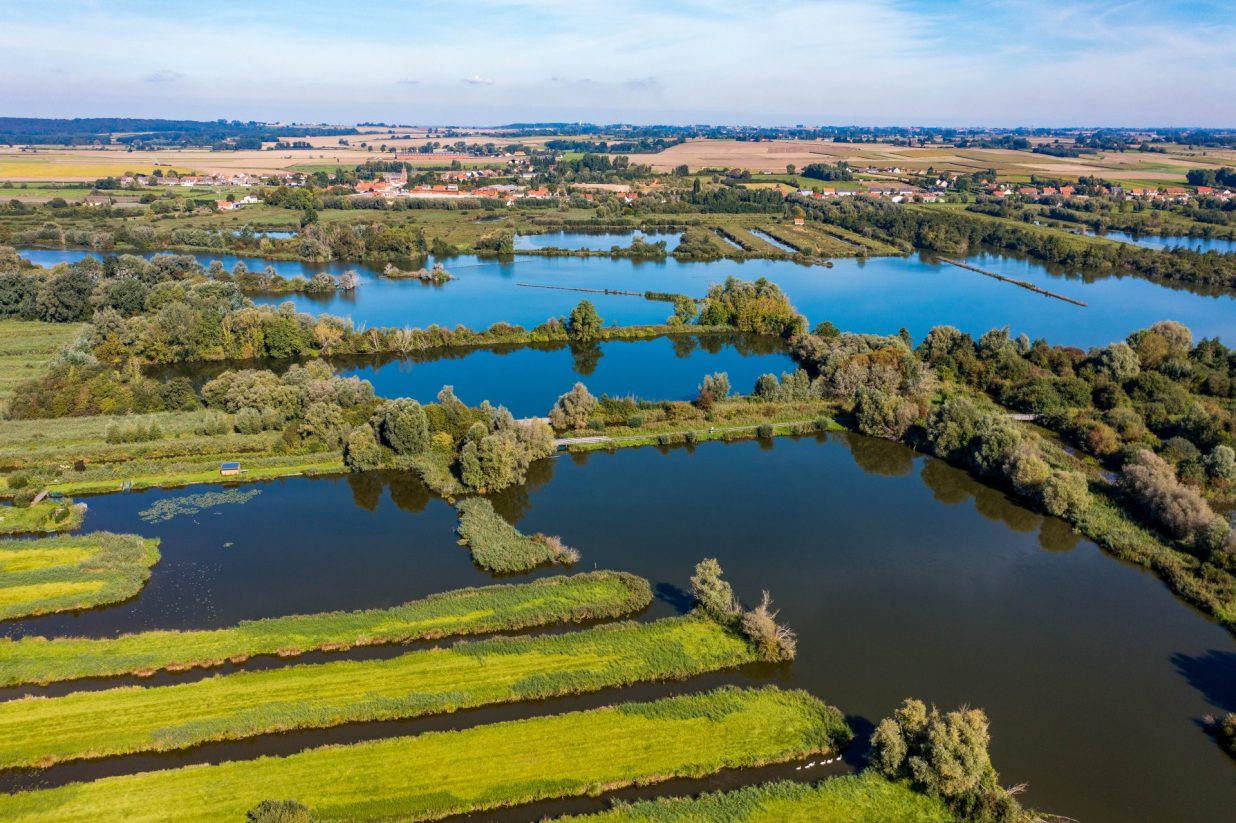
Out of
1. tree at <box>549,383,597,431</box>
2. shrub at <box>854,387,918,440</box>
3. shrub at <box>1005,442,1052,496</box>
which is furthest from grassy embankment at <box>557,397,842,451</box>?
shrub at <box>1005,442,1052,496</box>

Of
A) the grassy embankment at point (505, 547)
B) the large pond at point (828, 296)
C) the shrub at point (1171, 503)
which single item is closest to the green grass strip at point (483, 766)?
the grassy embankment at point (505, 547)

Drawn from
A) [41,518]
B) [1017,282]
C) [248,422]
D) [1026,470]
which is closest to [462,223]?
[248,422]

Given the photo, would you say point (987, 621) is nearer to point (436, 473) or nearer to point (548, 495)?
point (548, 495)

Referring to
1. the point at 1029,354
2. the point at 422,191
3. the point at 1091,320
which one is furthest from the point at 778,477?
the point at 422,191

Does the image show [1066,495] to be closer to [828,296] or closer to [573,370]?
[573,370]

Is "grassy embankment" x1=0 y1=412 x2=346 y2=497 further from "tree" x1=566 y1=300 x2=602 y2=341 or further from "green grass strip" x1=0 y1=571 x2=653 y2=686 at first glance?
"tree" x1=566 y1=300 x2=602 y2=341

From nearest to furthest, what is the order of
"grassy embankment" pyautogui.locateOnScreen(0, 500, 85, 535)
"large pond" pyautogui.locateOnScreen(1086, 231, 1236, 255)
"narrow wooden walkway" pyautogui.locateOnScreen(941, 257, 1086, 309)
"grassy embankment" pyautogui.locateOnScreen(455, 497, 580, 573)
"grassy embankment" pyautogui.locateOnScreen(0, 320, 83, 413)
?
"grassy embankment" pyautogui.locateOnScreen(455, 497, 580, 573)
"grassy embankment" pyautogui.locateOnScreen(0, 500, 85, 535)
"grassy embankment" pyautogui.locateOnScreen(0, 320, 83, 413)
"narrow wooden walkway" pyautogui.locateOnScreen(941, 257, 1086, 309)
"large pond" pyautogui.locateOnScreen(1086, 231, 1236, 255)
